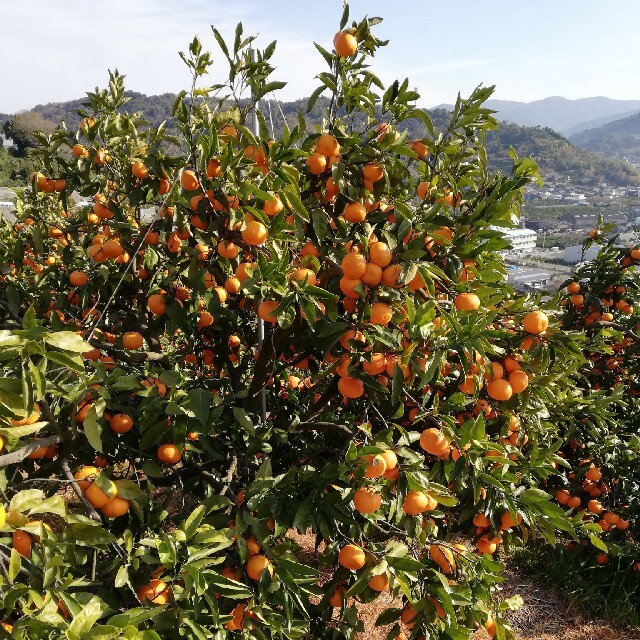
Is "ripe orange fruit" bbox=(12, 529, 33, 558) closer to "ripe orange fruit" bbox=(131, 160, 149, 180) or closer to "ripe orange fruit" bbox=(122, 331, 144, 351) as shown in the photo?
"ripe orange fruit" bbox=(122, 331, 144, 351)

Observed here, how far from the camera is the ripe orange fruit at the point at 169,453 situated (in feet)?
5.44

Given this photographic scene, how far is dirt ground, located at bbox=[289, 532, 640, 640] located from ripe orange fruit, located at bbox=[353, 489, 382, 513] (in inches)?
83.0

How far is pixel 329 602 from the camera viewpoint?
6.30ft

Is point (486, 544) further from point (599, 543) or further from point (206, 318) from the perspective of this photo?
point (206, 318)

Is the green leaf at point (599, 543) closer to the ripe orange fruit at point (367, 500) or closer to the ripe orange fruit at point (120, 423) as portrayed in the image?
the ripe orange fruit at point (367, 500)

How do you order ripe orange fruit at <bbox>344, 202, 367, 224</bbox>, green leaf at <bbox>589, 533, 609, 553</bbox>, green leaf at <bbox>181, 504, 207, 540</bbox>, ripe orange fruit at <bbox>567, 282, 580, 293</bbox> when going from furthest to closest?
ripe orange fruit at <bbox>567, 282, 580, 293</bbox>, green leaf at <bbox>589, 533, 609, 553</bbox>, ripe orange fruit at <bbox>344, 202, 367, 224</bbox>, green leaf at <bbox>181, 504, 207, 540</bbox>

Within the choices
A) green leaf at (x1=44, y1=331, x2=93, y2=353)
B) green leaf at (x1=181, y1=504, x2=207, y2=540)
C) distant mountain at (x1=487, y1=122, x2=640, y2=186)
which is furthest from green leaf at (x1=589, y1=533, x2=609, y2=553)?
distant mountain at (x1=487, y1=122, x2=640, y2=186)

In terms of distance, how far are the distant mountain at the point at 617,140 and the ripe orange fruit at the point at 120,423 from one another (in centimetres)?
12755

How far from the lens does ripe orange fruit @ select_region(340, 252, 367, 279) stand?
5.09 feet

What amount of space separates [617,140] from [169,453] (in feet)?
528

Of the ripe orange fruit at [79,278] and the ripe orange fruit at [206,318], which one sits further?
the ripe orange fruit at [79,278]

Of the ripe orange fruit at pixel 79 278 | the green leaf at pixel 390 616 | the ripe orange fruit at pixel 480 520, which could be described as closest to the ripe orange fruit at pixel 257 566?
the green leaf at pixel 390 616

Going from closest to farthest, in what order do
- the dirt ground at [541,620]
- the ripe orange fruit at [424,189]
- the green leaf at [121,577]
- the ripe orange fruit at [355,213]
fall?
the green leaf at [121,577] → the ripe orange fruit at [355,213] → the ripe orange fruit at [424,189] → the dirt ground at [541,620]

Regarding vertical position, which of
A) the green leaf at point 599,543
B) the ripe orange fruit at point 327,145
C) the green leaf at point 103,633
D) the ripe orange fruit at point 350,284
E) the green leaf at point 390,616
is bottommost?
the green leaf at point 390,616
